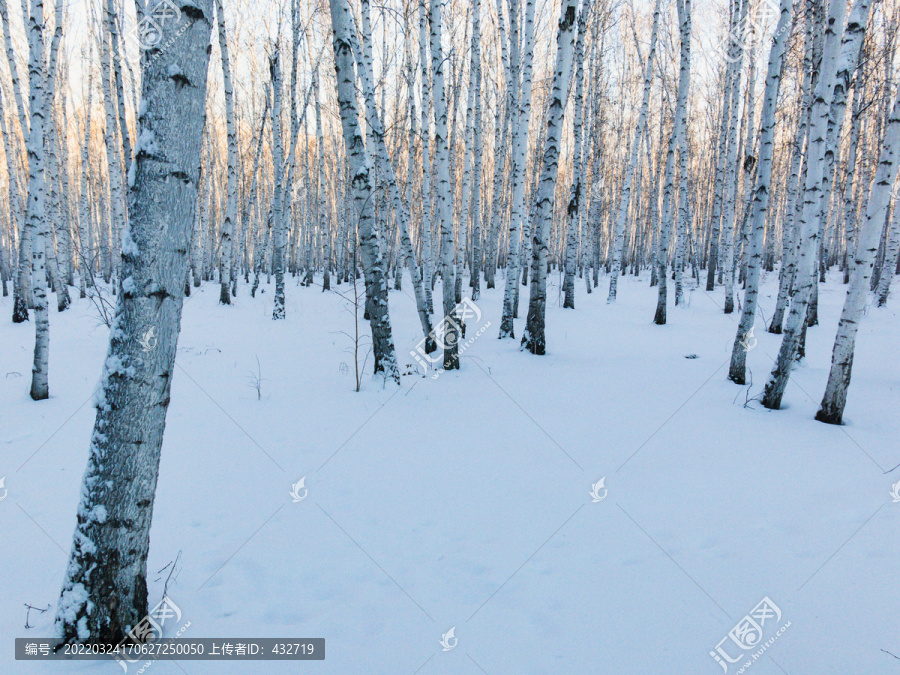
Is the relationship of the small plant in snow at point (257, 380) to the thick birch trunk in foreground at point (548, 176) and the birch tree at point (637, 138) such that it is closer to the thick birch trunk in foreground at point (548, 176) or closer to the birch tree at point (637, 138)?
the thick birch trunk in foreground at point (548, 176)

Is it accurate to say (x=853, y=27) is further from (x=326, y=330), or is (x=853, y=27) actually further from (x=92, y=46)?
(x=92, y=46)

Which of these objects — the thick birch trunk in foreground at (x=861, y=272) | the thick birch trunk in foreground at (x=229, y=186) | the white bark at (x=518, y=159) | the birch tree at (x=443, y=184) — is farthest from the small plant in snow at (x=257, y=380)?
the thick birch trunk in foreground at (x=229, y=186)

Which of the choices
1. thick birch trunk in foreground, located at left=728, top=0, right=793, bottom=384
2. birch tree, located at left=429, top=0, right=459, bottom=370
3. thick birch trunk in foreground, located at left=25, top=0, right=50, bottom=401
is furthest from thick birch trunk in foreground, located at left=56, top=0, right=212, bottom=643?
thick birch trunk in foreground, located at left=728, top=0, right=793, bottom=384

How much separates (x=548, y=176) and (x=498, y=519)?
5725mm

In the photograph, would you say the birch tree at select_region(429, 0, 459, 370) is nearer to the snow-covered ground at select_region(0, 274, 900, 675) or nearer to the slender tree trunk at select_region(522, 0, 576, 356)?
the snow-covered ground at select_region(0, 274, 900, 675)

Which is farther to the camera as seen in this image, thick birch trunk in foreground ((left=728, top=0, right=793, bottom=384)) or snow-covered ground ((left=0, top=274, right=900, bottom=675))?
thick birch trunk in foreground ((left=728, top=0, right=793, bottom=384))

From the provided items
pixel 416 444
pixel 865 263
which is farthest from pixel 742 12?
pixel 416 444

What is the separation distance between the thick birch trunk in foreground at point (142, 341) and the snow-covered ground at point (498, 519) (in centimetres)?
35

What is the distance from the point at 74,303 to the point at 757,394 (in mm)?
16901

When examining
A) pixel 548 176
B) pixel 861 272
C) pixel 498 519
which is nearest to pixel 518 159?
pixel 548 176

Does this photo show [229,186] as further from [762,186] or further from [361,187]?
[762,186]

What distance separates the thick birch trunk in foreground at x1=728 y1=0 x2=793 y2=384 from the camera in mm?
5824

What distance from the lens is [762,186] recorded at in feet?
19.8

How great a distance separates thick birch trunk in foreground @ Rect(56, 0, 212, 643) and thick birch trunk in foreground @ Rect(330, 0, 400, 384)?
370cm
